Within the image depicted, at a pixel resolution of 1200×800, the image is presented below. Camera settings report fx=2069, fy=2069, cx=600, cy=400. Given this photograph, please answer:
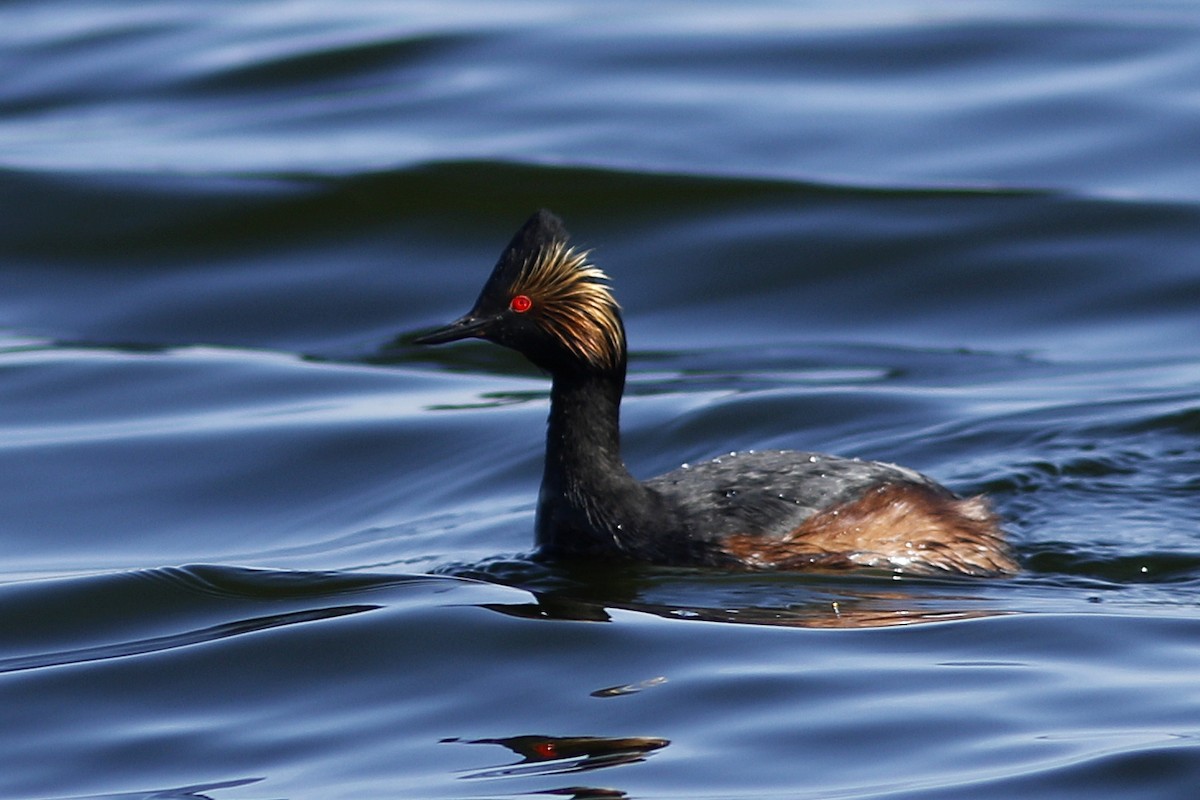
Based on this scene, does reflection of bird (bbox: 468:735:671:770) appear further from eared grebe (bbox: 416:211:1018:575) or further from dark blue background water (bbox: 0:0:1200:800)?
eared grebe (bbox: 416:211:1018:575)

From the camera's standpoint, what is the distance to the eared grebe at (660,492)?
28.2ft

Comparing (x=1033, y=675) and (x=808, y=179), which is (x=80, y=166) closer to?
A: (x=808, y=179)

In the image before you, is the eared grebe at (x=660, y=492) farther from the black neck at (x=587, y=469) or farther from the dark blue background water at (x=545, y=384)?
the dark blue background water at (x=545, y=384)

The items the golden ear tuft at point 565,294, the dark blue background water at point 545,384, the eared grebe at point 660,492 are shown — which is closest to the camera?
the dark blue background water at point 545,384

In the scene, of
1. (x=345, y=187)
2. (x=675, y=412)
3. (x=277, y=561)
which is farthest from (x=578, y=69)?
(x=277, y=561)

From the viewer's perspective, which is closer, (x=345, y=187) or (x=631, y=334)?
(x=631, y=334)

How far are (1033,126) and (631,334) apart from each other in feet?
17.5

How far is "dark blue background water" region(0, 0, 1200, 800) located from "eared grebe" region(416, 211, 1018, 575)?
22 cm

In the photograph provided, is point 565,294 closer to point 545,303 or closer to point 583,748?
point 545,303

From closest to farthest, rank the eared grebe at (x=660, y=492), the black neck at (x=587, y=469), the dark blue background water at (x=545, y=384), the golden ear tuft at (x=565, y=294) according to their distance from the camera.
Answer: the dark blue background water at (x=545, y=384)
the eared grebe at (x=660, y=492)
the golden ear tuft at (x=565, y=294)
the black neck at (x=587, y=469)

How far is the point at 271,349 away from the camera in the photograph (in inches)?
549

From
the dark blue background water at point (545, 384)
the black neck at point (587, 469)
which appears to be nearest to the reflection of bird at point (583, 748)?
the dark blue background water at point (545, 384)

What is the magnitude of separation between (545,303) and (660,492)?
0.95 m

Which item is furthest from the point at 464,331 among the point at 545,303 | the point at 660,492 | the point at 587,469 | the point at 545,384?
the point at 545,384
